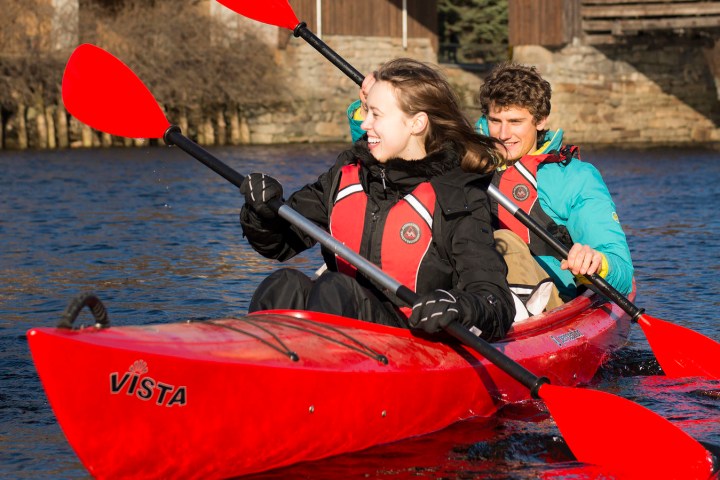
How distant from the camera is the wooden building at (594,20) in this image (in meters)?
21.9

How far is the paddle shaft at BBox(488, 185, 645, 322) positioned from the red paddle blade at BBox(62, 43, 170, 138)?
1.40 metres

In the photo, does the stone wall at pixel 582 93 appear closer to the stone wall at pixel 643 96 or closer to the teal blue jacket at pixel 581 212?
the stone wall at pixel 643 96

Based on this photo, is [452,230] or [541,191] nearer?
[452,230]

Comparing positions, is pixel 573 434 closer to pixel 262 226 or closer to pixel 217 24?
pixel 262 226

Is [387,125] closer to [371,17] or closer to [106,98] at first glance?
[106,98]

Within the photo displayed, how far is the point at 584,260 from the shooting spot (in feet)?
14.1

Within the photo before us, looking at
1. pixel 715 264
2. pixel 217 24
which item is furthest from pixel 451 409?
pixel 217 24

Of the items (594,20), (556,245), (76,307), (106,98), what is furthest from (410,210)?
(594,20)

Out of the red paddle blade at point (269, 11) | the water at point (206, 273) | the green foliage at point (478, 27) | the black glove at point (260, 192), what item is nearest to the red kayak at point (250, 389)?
the water at point (206, 273)

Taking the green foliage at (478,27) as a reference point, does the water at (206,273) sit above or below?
below

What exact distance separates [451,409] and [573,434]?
1.34ft

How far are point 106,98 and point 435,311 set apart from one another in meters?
1.89

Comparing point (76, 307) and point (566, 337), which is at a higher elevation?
point (76, 307)

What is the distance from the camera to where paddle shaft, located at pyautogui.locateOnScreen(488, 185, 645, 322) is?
4.55 meters
